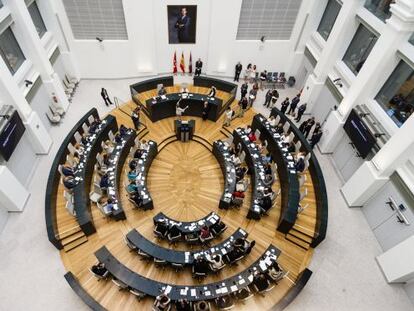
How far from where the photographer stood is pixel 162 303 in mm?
8930

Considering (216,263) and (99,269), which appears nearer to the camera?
(99,269)

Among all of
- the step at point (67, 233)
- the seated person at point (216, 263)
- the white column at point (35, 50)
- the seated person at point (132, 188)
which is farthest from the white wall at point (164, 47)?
the seated person at point (216, 263)

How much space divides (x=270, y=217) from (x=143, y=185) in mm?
5361

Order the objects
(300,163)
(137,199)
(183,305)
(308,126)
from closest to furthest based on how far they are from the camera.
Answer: (183,305) < (137,199) < (300,163) < (308,126)

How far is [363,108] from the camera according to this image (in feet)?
40.4

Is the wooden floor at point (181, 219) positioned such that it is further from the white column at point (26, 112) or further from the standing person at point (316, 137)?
the white column at point (26, 112)

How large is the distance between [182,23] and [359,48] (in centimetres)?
910

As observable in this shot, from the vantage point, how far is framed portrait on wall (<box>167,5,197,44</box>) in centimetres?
1570

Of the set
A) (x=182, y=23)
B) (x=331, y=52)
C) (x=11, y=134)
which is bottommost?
(x=11, y=134)

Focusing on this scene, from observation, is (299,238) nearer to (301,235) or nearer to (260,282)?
(301,235)

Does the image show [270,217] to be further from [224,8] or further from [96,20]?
[96,20]

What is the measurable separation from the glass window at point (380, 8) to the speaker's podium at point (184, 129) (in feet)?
29.5

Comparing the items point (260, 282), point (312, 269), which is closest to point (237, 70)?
point (312, 269)

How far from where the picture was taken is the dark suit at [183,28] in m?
16.1
